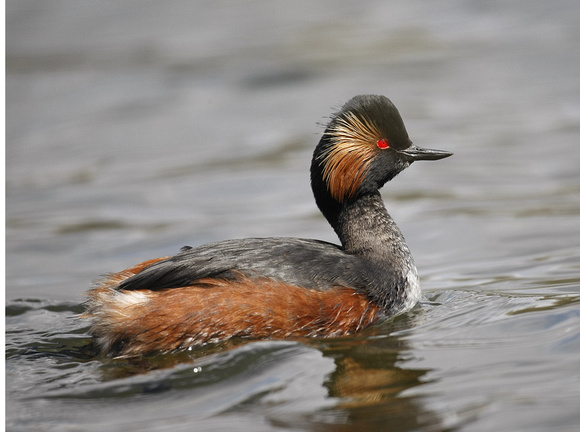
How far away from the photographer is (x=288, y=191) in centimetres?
1102

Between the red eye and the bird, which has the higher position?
the red eye

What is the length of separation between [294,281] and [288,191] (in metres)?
4.93

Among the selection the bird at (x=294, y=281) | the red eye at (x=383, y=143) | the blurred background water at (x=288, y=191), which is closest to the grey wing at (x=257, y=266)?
the bird at (x=294, y=281)

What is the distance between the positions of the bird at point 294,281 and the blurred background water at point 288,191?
19 cm

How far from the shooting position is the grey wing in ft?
20.2

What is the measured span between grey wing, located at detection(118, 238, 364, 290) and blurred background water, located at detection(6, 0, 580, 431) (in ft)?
1.55

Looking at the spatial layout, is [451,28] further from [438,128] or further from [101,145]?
[101,145]

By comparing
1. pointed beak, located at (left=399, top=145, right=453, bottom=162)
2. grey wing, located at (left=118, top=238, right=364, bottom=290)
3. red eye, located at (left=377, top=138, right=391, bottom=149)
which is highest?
red eye, located at (left=377, top=138, right=391, bottom=149)

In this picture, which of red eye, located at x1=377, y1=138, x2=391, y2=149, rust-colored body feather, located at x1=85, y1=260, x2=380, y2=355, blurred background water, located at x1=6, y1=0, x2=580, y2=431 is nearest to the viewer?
blurred background water, located at x1=6, y1=0, x2=580, y2=431

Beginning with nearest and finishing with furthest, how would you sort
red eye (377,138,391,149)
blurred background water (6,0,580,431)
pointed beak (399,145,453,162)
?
blurred background water (6,0,580,431), red eye (377,138,391,149), pointed beak (399,145,453,162)

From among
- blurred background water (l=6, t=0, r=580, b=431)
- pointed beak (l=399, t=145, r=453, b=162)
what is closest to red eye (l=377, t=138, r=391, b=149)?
pointed beak (l=399, t=145, r=453, b=162)

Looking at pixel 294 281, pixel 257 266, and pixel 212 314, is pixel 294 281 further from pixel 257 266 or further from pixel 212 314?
pixel 212 314

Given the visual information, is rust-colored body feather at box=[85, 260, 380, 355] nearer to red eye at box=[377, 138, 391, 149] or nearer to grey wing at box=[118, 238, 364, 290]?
grey wing at box=[118, 238, 364, 290]

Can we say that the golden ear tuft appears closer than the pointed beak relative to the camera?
Yes
